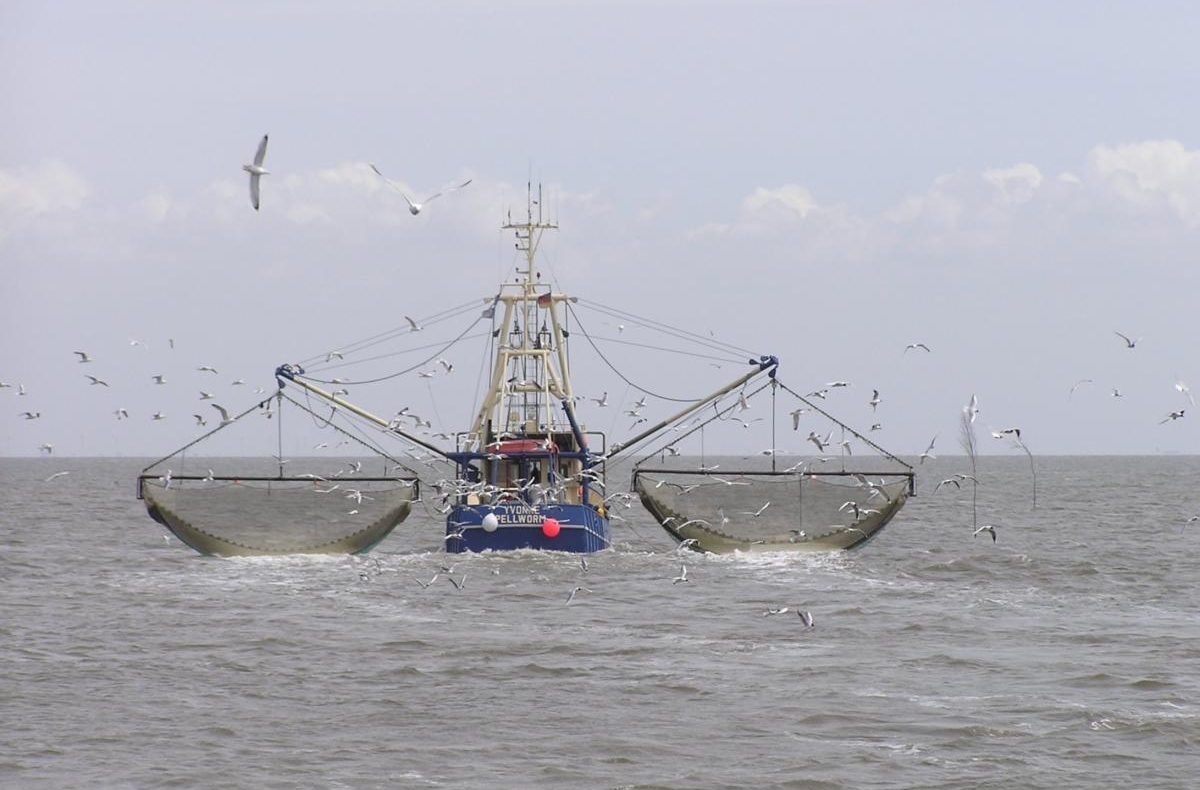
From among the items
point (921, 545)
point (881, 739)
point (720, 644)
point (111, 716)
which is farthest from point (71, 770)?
point (921, 545)

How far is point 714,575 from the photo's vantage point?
144 ft

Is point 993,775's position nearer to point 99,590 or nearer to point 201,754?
point 201,754

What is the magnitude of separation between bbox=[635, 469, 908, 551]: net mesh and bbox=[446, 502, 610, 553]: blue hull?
79.9 inches

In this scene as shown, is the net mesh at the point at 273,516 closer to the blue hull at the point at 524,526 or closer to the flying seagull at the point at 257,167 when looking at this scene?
the blue hull at the point at 524,526

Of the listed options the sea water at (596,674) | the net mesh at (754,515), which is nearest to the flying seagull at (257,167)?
the sea water at (596,674)

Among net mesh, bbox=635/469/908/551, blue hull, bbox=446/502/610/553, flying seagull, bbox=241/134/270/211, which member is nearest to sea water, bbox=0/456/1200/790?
blue hull, bbox=446/502/610/553

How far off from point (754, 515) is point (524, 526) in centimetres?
1124

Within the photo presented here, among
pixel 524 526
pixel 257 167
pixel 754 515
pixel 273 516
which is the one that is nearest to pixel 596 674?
pixel 257 167

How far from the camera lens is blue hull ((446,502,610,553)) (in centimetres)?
4553

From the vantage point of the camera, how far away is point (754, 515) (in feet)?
177

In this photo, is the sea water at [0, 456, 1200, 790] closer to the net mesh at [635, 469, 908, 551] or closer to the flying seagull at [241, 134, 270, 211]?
the net mesh at [635, 469, 908, 551]

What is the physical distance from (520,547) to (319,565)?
19.5 ft

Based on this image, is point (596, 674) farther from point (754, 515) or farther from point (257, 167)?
point (754, 515)

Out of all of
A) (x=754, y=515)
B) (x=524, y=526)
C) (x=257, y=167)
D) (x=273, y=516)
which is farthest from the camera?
(x=754, y=515)
